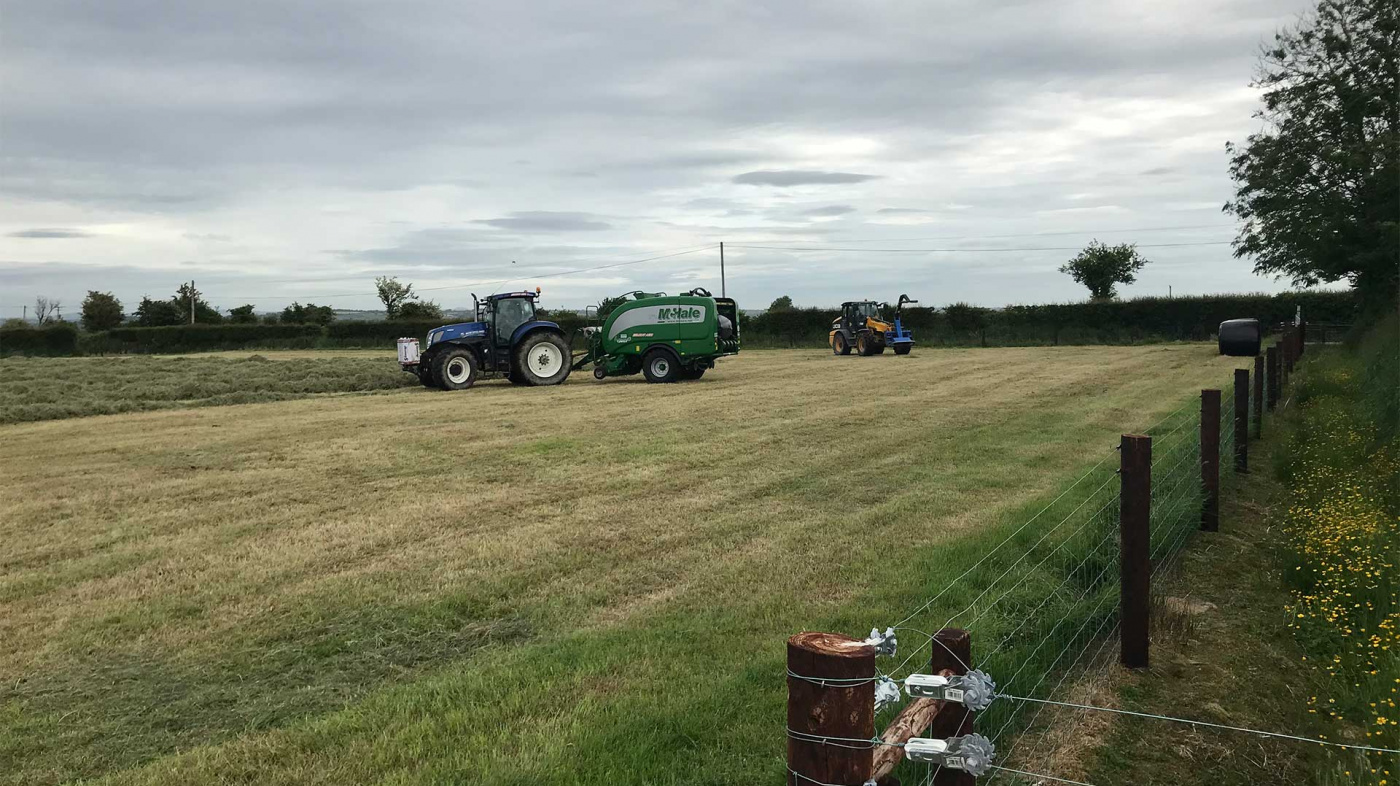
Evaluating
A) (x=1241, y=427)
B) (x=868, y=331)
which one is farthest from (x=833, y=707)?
(x=868, y=331)

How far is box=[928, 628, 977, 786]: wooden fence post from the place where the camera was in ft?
8.97

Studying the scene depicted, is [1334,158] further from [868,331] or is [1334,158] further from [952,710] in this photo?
[952,710]

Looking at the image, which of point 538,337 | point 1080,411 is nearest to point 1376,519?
point 1080,411

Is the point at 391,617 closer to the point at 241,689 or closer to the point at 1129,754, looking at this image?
the point at 241,689

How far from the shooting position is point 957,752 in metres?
2.57

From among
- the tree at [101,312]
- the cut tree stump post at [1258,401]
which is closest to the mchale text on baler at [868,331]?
the cut tree stump post at [1258,401]

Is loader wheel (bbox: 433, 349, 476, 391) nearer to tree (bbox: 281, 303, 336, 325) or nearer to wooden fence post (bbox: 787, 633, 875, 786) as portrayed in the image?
wooden fence post (bbox: 787, 633, 875, 786)

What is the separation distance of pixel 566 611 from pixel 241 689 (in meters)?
1.82

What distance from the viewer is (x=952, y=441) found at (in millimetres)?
12391

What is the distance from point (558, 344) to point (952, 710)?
19.7 metres

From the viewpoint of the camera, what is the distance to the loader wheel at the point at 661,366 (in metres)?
22.7

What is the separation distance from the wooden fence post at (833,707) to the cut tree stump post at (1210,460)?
6.42 metres

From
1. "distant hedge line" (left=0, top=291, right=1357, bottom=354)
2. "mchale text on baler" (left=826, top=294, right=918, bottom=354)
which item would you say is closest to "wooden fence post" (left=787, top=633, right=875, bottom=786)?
"mchale text on baler" (left=826, top=294, right=918, bottom=354)

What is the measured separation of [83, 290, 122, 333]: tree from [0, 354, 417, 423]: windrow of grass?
3158cm
